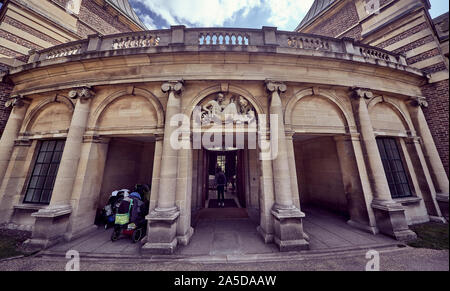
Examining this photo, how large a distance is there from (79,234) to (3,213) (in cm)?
364

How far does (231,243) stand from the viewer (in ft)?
13.2

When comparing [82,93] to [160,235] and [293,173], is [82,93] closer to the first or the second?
[160,235]

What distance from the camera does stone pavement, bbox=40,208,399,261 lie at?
359 centimetres

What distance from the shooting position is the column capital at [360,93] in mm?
5426

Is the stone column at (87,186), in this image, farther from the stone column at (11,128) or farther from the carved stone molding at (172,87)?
the stone column at (11,128)

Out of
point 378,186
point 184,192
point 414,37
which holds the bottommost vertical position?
point 184,192

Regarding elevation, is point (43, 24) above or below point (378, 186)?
above

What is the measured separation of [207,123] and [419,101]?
31.1 ft

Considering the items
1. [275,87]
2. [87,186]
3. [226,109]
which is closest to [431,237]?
[275,87]

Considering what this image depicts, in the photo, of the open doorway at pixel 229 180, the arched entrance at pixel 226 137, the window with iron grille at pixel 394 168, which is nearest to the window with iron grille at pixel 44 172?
the arched entrance at pixel 226 137

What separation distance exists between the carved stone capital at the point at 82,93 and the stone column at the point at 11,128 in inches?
115

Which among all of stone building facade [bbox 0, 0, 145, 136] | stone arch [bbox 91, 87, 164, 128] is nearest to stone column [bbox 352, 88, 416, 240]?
stone arch [bbox 91, 87, 164, 128]
